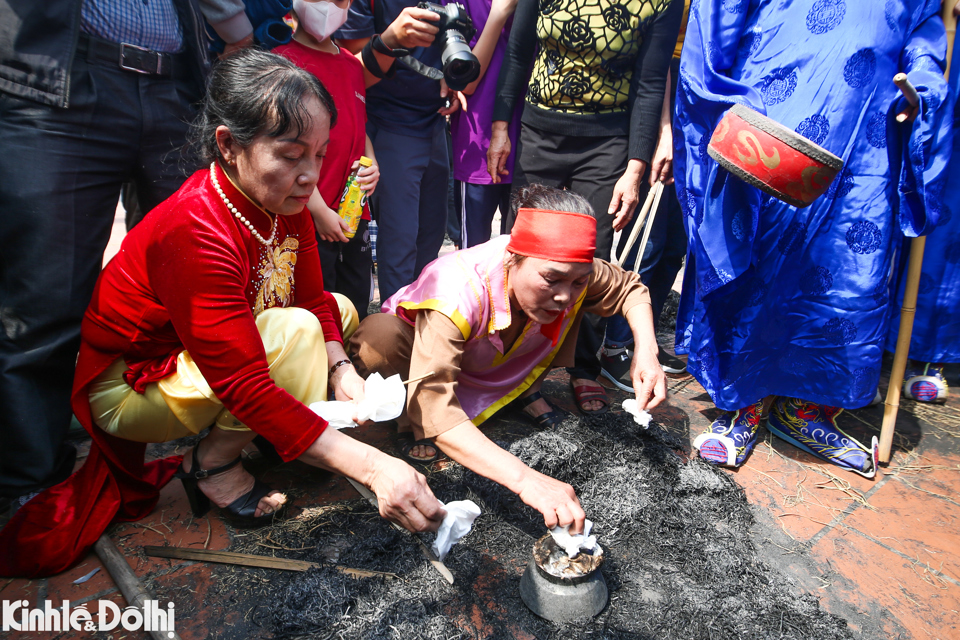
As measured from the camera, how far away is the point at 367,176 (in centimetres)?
238

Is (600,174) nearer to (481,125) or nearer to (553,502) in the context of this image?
(481,125)

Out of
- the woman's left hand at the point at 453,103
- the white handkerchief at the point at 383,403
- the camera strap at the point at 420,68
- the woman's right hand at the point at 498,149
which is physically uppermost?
the camera strap at the point at 420,68

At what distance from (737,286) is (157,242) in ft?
6.48

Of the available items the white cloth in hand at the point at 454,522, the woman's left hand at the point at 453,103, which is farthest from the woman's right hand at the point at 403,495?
the woman's left hand at the point at 453,103

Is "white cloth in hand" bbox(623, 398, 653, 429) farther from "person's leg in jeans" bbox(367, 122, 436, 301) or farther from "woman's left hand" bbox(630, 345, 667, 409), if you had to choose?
"person's leg in jeans" bbox(367, 122, 436, 301)

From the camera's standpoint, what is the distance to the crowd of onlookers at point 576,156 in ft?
5.52

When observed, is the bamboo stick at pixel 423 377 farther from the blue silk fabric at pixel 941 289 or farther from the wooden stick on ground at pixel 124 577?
the blue silk fabric at pixel 941 289

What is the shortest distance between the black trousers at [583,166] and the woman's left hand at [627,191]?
0.06 metres

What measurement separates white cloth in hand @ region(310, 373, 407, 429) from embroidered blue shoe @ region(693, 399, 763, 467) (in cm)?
140

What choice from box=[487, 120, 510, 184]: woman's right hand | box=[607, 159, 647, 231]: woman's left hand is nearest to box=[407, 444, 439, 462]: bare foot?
box=[607, 159, 647, 231]: woman's left hand

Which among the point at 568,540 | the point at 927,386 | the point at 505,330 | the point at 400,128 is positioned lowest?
the point at 927,386

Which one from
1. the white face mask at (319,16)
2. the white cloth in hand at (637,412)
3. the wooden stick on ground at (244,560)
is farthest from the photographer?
the white face mask at (319,16)

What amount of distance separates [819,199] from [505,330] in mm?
1222

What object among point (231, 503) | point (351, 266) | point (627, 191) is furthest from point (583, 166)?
point (231, 503)
